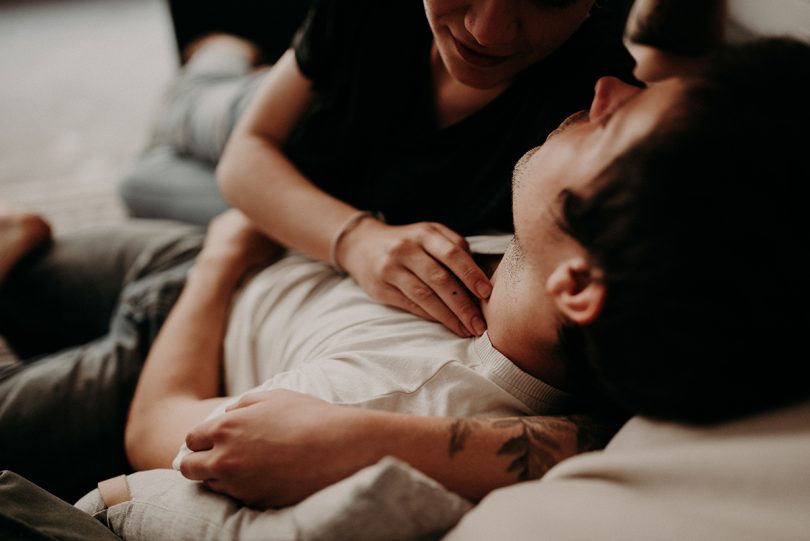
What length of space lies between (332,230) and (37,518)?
550 millimetres

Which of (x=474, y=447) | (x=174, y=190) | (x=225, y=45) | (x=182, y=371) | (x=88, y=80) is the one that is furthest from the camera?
(x=88, y=80)

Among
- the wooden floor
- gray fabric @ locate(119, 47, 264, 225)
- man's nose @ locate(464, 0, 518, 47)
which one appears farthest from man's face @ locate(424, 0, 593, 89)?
the wooden floor

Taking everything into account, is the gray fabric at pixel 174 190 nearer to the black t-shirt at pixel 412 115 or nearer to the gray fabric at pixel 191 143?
the gray fabric at pixel 191 143

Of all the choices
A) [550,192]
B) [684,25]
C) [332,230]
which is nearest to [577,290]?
[550,192]

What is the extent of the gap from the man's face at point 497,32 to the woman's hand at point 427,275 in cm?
24

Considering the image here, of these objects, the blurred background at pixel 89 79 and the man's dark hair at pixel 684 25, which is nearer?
the man's dark hair at pixel 684 25

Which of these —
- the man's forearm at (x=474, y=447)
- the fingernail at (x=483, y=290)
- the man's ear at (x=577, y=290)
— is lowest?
the man's forearm at (x=474, y=447)

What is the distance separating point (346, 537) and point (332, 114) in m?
0.76

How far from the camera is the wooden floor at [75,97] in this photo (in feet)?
7.08

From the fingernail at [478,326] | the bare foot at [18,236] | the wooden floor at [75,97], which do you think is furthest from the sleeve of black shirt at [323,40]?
the wooden floor at [75,97]

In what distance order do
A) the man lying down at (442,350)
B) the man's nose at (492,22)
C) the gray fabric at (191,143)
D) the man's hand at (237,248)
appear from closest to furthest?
the man lying down at (442,350), the man's nose at (492,22), the man's hand at (237,248), the gray fabric at (191,143)

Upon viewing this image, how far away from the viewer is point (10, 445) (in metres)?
0.89

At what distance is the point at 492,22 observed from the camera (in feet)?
2.49

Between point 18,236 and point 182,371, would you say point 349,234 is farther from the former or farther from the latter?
point 18,236
